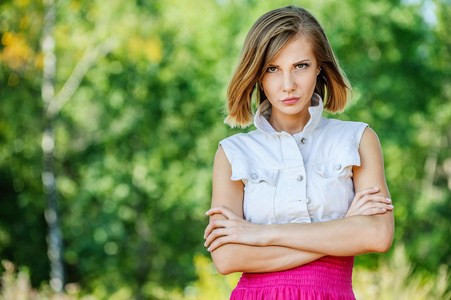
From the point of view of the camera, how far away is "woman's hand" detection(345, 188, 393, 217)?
5.98 feet

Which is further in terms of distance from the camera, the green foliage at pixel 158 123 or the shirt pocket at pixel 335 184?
the green foliage at pixel 158 123

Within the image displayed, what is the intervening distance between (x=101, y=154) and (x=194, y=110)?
223 cm

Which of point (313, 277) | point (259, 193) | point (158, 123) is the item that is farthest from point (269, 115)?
point (158, 123)

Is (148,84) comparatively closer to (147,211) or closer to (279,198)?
(147,211)

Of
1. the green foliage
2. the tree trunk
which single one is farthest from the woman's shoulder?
the tree trunk

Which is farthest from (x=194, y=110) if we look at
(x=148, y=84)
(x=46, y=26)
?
(x=46, y=26)

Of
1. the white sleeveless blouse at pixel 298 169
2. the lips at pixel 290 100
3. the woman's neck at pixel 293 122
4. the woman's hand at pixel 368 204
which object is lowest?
the woman's hand at pixel 368 204

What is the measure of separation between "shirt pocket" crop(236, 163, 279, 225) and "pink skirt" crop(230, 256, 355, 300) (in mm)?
184

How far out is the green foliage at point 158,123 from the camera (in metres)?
10.6

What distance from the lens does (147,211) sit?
12547 mm

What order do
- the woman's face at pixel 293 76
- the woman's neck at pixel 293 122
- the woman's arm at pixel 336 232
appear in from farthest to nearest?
the woman's neck at pixel 293 122 → the woman's face at pixel 293 76 → the woman's arm at pixel 336 232

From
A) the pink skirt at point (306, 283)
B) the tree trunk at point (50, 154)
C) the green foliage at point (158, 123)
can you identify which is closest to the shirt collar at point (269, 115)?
the pink skirt at point (306, 283)

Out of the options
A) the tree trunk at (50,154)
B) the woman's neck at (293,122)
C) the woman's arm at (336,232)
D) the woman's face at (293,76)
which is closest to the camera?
the woman's arm at (336,232)

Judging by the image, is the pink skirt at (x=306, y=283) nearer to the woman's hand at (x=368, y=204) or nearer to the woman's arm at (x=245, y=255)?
the woman's arm at (x=245, y=255)
